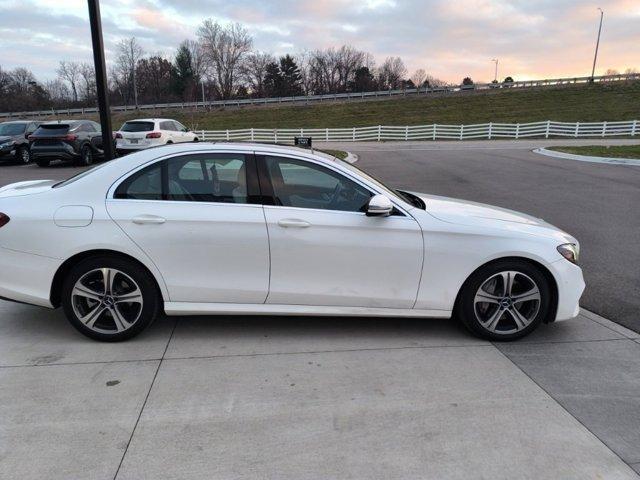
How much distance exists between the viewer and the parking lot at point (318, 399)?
255 centimetres

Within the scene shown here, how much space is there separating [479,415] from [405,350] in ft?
2.95

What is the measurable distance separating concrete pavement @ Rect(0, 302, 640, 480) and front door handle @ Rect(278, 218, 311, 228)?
93 cm

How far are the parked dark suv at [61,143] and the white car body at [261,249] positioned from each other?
1363 cm

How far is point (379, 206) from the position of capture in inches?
144

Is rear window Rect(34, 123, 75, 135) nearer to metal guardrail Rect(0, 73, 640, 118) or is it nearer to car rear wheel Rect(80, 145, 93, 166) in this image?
car rear wheel Rect(80, 145, 93, 166)

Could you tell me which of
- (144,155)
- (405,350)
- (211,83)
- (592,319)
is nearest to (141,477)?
(405,350)

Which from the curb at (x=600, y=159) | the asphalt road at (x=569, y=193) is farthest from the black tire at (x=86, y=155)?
the curb at (x=600, y=159)

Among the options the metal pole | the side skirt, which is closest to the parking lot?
the side skirt

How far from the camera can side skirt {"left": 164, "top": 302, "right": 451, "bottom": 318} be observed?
3842mm

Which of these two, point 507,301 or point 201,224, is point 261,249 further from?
point 507,301

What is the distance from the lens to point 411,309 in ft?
12.8

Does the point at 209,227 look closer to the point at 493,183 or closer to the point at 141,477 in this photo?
the point at 141,477

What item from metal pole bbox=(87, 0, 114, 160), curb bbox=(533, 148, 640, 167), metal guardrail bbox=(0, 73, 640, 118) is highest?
metal guardrail bbox=(0, 73, 640, 118)

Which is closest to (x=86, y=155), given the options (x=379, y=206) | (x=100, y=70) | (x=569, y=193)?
(x=100, y=70)
